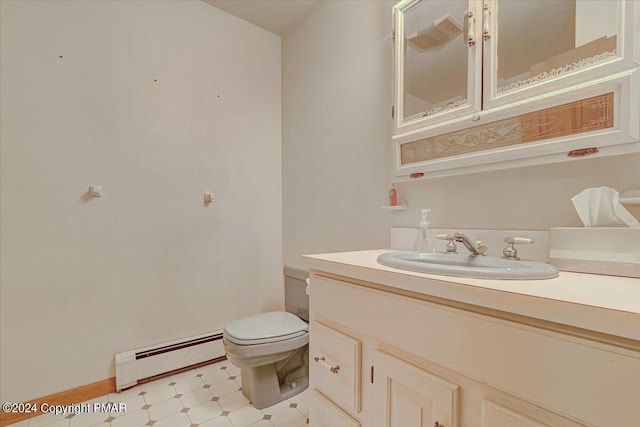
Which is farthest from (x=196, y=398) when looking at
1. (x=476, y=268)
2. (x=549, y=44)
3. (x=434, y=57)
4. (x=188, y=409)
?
(x=549, y=44)

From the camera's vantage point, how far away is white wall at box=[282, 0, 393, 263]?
54.5 inches

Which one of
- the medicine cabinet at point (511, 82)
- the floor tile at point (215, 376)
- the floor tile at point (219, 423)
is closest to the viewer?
the medicine cabinet at point (511, 82)

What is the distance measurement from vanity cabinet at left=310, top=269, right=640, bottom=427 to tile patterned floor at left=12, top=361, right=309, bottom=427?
61cm

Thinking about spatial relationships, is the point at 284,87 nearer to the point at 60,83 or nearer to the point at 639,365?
the point at 60,83

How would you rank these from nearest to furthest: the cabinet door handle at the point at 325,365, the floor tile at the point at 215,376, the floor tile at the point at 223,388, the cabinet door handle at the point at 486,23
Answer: the cabinet door handle at the point at 325,365, the cabinet door handle at the point at 486,23, the floor tile at the point at 223,388, the floor tile at the point at 215,376

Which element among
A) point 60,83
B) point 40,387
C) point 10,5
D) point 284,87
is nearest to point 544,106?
point 284,87

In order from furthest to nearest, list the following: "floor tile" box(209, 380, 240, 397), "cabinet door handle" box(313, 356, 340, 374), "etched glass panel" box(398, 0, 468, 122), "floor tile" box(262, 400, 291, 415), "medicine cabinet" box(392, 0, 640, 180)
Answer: "floor tile" box(209, 380, 240, 397) < "floor tile" box(262, 400, 291, 415) < "etched glass panel" box(398, 0, 468, 122) < "cabinet door handle" box(313, 356, 340, 374) < "medicine cabinet" box(392, 0, 640, 180)

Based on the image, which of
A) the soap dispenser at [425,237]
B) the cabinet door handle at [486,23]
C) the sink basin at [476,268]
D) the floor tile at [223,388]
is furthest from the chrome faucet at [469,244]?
the floor tile at [223,388]

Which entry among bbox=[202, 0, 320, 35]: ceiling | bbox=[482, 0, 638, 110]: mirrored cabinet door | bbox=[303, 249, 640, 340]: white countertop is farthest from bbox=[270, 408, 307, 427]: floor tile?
bbox=[202, 0, 320, 35]: ceiling

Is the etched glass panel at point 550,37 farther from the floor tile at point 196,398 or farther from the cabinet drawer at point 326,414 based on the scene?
the floor tile at point 196,398

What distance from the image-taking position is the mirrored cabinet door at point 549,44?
71 cm

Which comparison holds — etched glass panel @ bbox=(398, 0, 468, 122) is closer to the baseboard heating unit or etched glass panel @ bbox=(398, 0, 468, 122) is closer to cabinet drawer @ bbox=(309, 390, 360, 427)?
cabinet drawer @ bbox=(309, 390, 360, 427)

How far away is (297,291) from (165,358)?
862 millimetres

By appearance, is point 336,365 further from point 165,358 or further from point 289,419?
point 165,358
